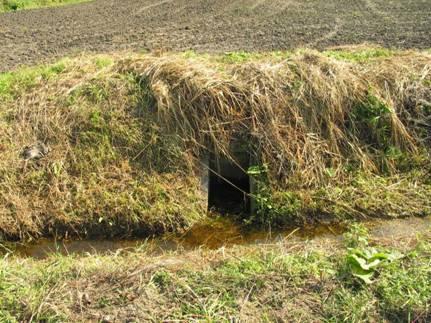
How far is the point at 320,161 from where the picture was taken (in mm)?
5504

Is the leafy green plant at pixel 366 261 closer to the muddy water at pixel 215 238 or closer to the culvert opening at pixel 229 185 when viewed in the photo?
the muddy water at pixel 215 238

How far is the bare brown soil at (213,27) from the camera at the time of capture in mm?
8125

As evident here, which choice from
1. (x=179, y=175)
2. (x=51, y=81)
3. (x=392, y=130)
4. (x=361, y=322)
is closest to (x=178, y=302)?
(x=361, y=322)

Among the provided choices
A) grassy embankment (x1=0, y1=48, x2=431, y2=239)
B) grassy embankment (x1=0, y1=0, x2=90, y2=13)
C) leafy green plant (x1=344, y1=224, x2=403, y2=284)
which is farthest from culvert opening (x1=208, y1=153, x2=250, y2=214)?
grassy embankment (x1=0, y1=0, x2=90, y2=13)

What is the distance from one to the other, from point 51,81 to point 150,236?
264 cm

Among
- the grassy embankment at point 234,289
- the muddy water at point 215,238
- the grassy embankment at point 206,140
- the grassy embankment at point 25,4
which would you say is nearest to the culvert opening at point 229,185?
the grassy embankment at point 206,140

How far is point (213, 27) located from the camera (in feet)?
30.9

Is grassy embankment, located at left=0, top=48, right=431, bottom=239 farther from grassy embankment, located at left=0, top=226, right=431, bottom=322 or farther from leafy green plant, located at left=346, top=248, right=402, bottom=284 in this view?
leafy green plant, located at left=346, top=248, right=402, bottom=284

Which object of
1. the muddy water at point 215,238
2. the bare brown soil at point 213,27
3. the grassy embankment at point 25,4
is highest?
the grassy embankment at point 25,4

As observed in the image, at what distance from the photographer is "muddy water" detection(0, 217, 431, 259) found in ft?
16.1

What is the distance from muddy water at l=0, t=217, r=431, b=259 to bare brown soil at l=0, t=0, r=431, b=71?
3658mm

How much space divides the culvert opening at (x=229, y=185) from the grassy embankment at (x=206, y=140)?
22 cm

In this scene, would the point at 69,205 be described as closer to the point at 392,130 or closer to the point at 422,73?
the point at 392,130

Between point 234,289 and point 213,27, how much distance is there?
6978mm
